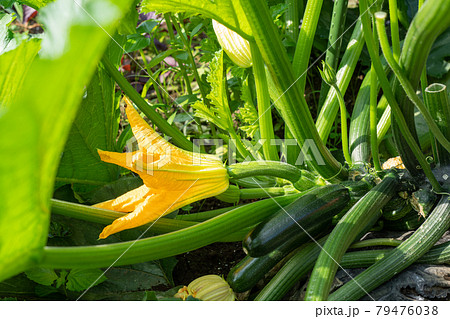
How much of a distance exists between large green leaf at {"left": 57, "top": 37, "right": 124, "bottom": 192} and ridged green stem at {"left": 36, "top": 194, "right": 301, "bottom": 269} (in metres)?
0.61

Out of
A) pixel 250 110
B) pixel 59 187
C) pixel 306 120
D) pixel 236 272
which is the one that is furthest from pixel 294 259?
pixel 59 187

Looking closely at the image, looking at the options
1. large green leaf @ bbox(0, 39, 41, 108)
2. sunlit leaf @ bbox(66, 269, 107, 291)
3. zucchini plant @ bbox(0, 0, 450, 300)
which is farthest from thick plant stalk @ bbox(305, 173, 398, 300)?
large green leaf @ bbox(0, 39, 41, 108)

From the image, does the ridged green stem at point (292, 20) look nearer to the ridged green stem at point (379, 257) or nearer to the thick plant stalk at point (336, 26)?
the thick plant stalk at point (336, 26)

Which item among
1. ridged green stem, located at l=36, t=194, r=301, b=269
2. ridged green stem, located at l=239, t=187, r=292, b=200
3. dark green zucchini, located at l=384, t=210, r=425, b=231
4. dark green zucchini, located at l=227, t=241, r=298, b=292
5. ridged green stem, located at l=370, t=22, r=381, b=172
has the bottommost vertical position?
dark green zucchini, located at l=227, t=241, r=298, b=292

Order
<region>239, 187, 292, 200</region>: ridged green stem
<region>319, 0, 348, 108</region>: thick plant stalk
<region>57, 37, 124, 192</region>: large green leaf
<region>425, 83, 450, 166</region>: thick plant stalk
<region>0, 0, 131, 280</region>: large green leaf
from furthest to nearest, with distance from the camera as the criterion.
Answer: <region>319, 0, 348, 108</region>: thick plant stalk
<region>57, 37, 124, 192</region>: large green leaf
<region>239, 187, 292, 200</region>: ridged green stem
<region>425, 83, 450, 166</region>: thick plant stalk
<region>0, 0, 131, 280</region>: large green leaf

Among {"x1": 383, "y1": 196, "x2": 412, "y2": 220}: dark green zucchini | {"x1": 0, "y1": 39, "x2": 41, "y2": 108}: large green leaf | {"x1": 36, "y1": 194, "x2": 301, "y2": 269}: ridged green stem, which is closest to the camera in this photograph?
{"x1": 36, "y1": 194, "x2": 301, "y2": 269}: ridged green stem

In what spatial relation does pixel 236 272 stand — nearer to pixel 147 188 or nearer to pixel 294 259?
pixel 294 259

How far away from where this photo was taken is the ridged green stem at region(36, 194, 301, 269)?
92 centimetres

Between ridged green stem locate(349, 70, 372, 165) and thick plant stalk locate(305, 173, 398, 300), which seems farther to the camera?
ridged green stem locate(349, 70, 372, 165)

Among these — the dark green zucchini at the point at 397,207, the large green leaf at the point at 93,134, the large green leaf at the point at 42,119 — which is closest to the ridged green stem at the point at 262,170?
the dark green zucchini at the point at 397,207

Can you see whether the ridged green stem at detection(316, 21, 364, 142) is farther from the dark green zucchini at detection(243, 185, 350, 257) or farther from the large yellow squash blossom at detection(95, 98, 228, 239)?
the large yellow squash blossom at detection(95, 98, 228, 239)

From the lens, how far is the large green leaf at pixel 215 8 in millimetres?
1246

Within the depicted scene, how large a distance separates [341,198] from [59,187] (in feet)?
3.28
